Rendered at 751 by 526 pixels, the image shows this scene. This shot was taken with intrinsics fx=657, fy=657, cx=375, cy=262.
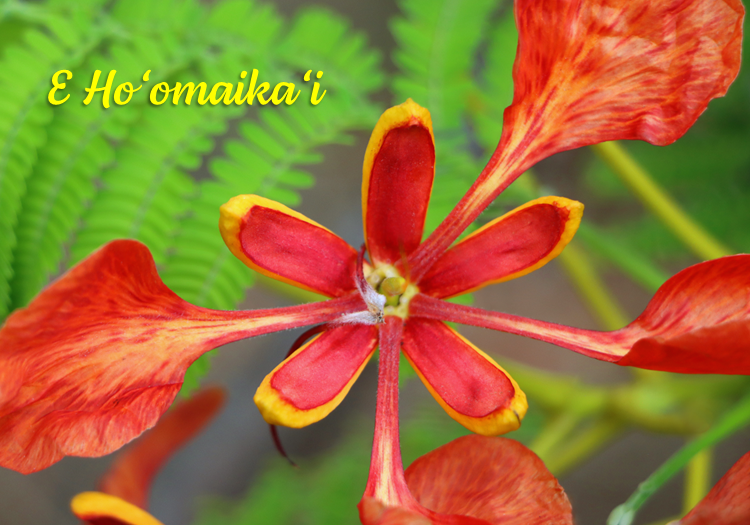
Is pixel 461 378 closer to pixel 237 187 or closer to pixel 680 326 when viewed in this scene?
pixel 680 326

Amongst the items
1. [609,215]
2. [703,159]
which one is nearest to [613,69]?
[703,159]

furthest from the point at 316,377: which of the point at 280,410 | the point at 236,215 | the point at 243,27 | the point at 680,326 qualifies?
the point at 243,27

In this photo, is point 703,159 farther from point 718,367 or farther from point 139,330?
point 139,330

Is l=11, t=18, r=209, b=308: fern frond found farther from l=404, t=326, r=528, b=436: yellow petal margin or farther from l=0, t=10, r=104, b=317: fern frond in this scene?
l=404, t=326, r=528, b=436: yellow petal margin

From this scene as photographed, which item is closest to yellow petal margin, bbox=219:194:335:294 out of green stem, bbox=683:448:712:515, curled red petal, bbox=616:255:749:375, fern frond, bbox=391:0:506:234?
curled red petal, bbox=616:255:749:375

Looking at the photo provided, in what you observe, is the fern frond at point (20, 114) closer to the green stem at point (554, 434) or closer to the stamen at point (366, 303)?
the stamen at point (366, 303)

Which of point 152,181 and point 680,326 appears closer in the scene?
point 680,326
